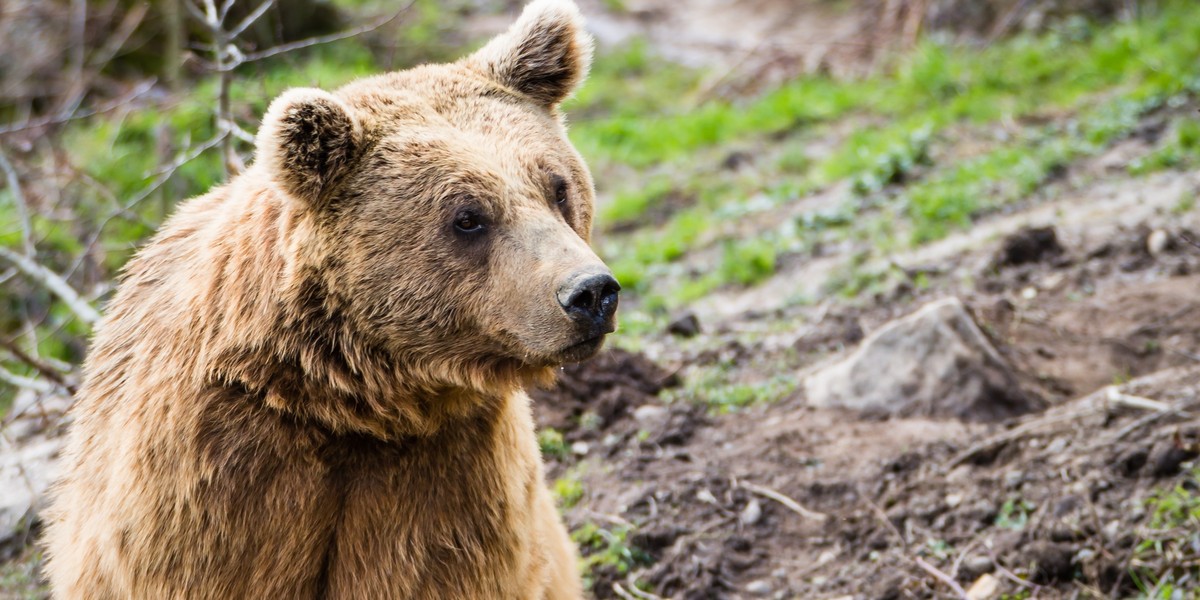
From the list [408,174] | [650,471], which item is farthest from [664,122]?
[408,174]

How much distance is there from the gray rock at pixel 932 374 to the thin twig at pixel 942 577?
111 cm

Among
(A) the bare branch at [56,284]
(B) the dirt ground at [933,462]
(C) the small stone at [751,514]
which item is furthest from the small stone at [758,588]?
(A) the bare branch at [56,284]

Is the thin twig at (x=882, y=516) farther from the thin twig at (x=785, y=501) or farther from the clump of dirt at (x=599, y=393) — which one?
the clump of dirt at (x=599, y=393)

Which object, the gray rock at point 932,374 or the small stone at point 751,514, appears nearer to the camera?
the small stone at point 751,514

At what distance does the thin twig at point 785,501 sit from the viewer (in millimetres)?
5004

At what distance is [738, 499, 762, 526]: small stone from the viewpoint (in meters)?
5.07

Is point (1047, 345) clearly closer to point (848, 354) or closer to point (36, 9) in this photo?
point (848, 354)

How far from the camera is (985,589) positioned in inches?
168

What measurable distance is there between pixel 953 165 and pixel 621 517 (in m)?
4.77

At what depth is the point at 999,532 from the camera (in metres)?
4.54

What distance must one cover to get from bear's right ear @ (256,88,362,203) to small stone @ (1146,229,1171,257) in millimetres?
4759

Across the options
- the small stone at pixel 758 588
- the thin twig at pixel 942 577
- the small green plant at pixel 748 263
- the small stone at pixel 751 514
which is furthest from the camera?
the small green plant at pixel 748 263

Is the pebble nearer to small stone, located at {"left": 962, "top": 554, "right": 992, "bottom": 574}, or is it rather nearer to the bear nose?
small stone, located at {"left": 962, "top": 554, "right": 992, "bottom": 574}

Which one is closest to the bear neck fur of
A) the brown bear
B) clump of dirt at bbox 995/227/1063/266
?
the brown bear
